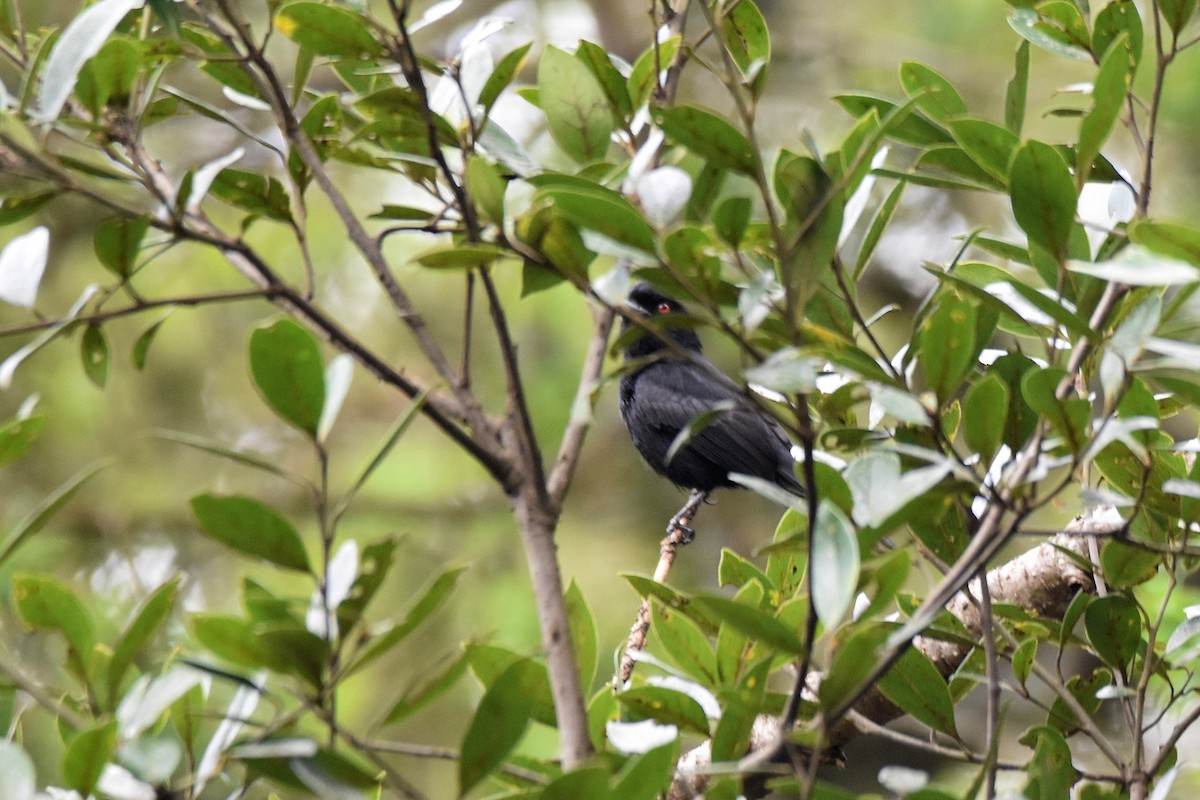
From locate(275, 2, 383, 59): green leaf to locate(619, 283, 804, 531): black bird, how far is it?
3.16 m

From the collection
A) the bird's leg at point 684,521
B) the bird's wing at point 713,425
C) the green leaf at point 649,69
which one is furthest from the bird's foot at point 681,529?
the green leaf at point 649,69

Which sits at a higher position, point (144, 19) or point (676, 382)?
point (144, 19)

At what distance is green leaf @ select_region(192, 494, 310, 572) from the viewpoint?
3.59 ft

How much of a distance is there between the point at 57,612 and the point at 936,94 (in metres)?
1.29

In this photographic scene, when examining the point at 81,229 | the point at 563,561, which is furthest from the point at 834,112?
the point at 81,229

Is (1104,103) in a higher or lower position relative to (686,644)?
higher

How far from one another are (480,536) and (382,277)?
5.27 m

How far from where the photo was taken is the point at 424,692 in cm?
117

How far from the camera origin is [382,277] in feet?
4.50

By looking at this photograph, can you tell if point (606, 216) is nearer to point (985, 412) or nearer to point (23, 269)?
point (985, 412)

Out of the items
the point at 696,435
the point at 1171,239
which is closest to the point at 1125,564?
the point at 1171,239

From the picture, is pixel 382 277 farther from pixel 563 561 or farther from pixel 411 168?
pixel 563 561

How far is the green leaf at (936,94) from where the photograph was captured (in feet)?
5.52

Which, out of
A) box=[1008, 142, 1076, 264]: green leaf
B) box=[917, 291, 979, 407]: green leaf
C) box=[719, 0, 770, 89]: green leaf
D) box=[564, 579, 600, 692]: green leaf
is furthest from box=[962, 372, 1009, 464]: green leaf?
box=[719, 0, 770, 89]: green leaf
